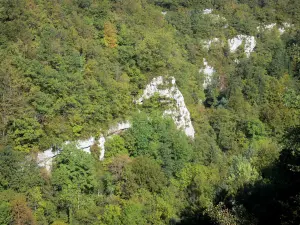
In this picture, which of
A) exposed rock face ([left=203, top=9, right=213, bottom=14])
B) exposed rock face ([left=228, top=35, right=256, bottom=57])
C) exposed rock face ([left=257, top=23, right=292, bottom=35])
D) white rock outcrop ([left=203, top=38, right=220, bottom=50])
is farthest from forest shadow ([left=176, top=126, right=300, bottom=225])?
exposed rock face ([left=257, top=23, right=292, bottom=35])

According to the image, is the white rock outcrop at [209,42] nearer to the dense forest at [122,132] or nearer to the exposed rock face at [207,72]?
the exposed rock face at [207,72]

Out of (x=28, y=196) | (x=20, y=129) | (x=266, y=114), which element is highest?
(x=20, y=129)

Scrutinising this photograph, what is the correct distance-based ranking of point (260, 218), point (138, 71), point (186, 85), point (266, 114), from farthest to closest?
point (266, 114) → point (186, 85) → point (138, 71) → point (260, 218)

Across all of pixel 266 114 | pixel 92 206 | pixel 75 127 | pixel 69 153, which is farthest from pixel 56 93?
pixel 266 114

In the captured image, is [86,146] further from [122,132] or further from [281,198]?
[281,198]

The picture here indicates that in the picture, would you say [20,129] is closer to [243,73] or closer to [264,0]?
[243,73]

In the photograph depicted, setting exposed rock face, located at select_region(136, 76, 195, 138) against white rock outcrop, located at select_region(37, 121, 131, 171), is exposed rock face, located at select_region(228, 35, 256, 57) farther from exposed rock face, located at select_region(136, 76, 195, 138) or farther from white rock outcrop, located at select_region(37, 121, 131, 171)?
white rock outcrop, located at select_region(37, 121, 131, 171)

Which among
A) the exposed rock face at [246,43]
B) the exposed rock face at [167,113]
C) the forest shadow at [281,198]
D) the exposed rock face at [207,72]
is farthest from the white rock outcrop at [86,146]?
the exposed rock face at [246,43]
